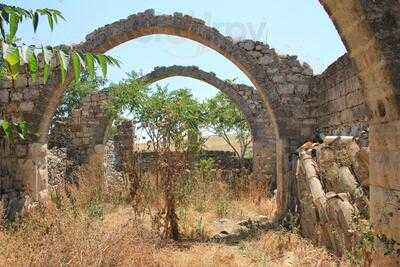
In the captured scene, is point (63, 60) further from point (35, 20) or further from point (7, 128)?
point (7, 128)

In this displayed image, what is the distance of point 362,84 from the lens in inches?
103

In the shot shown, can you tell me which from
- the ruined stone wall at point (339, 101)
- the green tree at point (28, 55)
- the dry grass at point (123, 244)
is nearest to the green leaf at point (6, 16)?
the green tree at point (28, 55)

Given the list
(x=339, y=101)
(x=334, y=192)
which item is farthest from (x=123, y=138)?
(x=334, y=192)

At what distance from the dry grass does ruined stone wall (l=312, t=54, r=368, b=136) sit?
194 cm

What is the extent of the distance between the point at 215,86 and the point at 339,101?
7973mm

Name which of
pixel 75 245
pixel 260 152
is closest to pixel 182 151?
pixel 75 245

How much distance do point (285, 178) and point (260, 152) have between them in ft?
20.2

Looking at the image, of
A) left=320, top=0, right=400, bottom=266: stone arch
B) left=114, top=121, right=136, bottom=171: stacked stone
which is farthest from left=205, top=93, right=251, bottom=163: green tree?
left=320, top=0, right=400, bottom=266: stone arch

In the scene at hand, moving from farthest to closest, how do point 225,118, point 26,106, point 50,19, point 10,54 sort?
1. point 225,118
2. point 26,106
3. point 50,19
4. point 10,54

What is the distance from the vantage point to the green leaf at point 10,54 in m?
1.51

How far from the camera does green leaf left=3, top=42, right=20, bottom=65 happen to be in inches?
59.3

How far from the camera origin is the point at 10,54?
4.98 ft

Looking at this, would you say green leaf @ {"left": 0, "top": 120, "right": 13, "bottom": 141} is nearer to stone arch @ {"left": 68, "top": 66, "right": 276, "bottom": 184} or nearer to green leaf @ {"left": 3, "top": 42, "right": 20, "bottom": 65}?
green leaf @ {"left": 3, "top": 42, "right": 20, "bottom": 65}

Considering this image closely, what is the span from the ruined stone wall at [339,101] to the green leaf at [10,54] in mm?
5097
